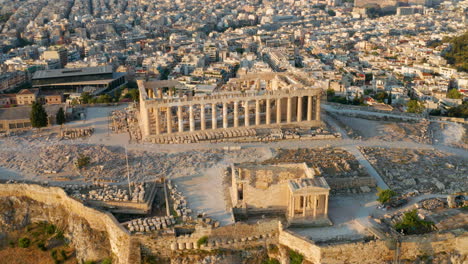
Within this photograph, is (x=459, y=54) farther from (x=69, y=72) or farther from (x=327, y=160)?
(x=327, y=160)

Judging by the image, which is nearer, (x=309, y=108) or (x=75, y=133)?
(x=75, y=133)

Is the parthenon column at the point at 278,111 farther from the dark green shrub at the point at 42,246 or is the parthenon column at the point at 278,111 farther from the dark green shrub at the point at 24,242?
the dark green shrub at the point at 24,242

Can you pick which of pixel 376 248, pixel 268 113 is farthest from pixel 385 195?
pixel 268 113

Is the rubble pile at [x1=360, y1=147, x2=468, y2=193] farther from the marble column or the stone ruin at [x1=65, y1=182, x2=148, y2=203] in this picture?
the stone ruin at [x1=65, y1=182, x2=148, y2=203]

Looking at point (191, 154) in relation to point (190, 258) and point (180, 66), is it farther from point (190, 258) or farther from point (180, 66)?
point (180, 66)

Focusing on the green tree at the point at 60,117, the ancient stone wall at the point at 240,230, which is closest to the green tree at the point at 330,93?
the green tree at the point at 60,117

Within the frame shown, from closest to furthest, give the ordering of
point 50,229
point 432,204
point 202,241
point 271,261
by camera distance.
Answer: point 271,261, point 202,241, point 432,204, point 50,229

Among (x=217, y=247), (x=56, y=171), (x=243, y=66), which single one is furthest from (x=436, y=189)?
(x=243, y=66)
